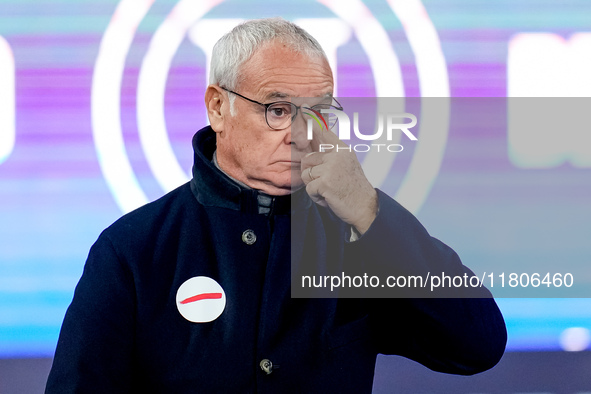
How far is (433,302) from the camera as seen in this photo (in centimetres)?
143

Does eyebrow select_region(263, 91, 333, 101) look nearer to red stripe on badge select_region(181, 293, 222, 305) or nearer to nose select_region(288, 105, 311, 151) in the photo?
nose select_region(288, 105, 311, 151)

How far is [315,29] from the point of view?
235cm

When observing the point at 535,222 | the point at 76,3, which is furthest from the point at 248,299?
the point at 76,3

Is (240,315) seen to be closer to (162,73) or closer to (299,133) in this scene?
(299,133)

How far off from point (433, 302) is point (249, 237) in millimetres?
408

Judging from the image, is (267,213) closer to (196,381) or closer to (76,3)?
(196,381)

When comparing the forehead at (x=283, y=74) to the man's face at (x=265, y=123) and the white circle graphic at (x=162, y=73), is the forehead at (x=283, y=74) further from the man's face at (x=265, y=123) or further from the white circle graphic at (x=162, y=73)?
the white circle graphic at (x=162, y=73)

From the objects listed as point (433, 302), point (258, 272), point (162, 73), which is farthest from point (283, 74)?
point (162, 73)

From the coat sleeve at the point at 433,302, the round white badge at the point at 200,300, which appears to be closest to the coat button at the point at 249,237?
the round white badge at the point at 200,300

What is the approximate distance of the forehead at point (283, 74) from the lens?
155 centimetres

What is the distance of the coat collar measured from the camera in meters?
1.54

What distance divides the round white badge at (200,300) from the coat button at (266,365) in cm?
13

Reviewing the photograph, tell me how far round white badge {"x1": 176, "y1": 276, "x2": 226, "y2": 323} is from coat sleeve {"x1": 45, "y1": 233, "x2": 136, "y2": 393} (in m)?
0.10

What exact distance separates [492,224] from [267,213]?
91 centimetres
